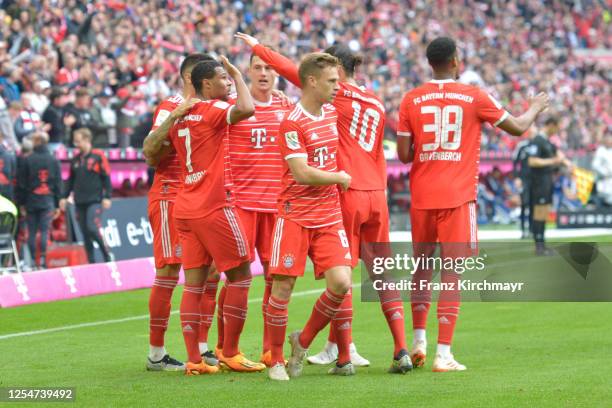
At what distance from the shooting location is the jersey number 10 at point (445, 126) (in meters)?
9.59

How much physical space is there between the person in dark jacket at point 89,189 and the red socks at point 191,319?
9.74 metres

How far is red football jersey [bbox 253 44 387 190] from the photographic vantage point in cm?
954

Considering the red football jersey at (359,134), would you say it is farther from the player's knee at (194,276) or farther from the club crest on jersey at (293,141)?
the player's knee at (194,276)

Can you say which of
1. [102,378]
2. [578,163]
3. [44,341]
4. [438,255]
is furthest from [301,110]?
[578,163]

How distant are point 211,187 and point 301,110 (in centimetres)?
94

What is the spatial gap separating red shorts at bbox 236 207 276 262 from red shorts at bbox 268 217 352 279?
3.26ft

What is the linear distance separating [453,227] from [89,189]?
10.4m

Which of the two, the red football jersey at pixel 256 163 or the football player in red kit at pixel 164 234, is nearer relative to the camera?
the football player in red kit at pixel 164 234

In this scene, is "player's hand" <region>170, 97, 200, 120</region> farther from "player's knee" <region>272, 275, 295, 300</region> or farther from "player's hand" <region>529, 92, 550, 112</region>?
"player's hand" <region>529, 92, 550, 112</region>

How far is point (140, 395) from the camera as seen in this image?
8383 millimetres

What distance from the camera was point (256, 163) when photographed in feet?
32.8

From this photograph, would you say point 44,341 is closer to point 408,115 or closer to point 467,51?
point 408,115

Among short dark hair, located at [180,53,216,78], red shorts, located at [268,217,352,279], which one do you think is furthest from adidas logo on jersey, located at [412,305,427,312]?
short dark hair, located at [180,53,216,78]

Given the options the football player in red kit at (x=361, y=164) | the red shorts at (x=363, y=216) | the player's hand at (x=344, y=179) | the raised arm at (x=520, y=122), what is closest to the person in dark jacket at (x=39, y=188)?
the football player in red kit at (x=361, y=164)
